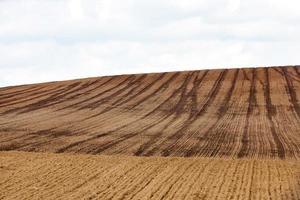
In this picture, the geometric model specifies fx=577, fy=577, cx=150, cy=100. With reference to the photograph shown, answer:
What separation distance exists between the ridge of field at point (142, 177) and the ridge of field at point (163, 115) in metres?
2.98

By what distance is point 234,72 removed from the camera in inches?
2068

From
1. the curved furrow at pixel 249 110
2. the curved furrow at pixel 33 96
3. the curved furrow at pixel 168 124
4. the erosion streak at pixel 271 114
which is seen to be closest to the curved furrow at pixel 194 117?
the curved furrow at pixel 168 124

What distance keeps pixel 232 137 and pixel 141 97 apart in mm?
16678

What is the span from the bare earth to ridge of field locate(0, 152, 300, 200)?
0.10 ft

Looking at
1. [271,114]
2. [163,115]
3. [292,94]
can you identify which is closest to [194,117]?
[163,115]

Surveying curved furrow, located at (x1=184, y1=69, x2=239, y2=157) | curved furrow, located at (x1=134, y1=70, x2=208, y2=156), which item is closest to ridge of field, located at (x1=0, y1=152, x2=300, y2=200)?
curved furrow, located at (x1=184, y1=69, x2=239, y2=157)

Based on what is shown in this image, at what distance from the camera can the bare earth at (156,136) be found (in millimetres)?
15031

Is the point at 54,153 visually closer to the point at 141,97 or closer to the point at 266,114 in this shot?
the point at 266,114

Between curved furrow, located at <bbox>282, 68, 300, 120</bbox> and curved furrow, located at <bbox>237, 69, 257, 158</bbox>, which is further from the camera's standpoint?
curved furrow, located at <bbox>282, 68, 300, 120</bbox>

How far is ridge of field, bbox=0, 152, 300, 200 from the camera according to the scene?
14086mm

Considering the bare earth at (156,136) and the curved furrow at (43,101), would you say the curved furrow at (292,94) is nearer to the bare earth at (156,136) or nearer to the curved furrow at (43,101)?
the bare earth at (156,136)

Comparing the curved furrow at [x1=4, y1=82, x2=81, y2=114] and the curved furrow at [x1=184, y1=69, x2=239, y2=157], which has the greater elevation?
the curved furrow at [x1=4, y1=82, x2=81, y2=114]

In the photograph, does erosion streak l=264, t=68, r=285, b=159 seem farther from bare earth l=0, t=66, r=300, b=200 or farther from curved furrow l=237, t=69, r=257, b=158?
curved furrow l=237, t=69, r=257, b=158

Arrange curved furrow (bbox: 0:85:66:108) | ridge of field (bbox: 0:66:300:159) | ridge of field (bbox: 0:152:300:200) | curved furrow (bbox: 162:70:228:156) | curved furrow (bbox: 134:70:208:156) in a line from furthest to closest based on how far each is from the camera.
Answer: curved furrow (bbox: 0:85:66:108), ridge of field (bbox: 0:66:300:159), curved furrow (bbox: 162:70:228:156), curved furrow (bbox: 134:70:208:156), ridge of field (bbox: 0:152:300:200)
